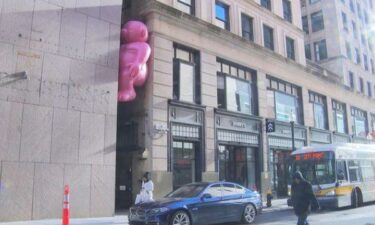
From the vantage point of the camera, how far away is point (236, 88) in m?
24.0

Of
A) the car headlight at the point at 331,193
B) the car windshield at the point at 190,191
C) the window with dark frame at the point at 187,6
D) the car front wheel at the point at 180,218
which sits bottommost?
the car front wheel at the point at 180,218

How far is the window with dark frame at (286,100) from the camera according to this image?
1075 inches

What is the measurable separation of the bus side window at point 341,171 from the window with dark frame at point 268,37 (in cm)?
1196

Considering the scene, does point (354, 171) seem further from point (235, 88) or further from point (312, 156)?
point (235, 88)

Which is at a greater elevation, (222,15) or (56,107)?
(222,15)

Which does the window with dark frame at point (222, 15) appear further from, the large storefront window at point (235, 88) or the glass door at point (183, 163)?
the glass door at point (183, 163)

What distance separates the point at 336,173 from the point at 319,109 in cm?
1611

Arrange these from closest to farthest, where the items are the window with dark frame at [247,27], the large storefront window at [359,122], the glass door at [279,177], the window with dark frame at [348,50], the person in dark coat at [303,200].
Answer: the person in dark coat at [303,200] → the glass door at [279,177] → the window with dark frame at [247,27] → the large storefront window at [359,122] → the window with dark frame at [348,50]

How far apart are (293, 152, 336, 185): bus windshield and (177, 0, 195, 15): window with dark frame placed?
33.3ft

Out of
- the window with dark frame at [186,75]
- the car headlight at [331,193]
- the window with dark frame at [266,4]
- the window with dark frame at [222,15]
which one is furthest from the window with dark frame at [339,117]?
the car headlight at [331,193]

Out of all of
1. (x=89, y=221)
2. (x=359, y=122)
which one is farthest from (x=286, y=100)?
(x=89, y=221)

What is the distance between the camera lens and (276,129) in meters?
26.3

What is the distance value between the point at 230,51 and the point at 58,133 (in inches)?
494

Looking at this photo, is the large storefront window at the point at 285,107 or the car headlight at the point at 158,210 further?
the large storefront window at the point at 285,107
